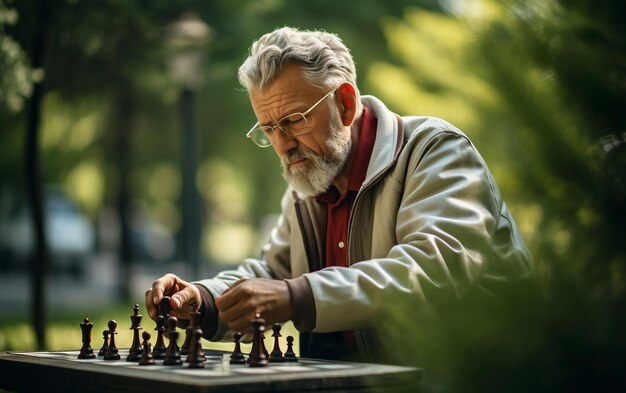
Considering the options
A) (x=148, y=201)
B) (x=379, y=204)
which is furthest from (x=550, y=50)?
(x=148, y=201)

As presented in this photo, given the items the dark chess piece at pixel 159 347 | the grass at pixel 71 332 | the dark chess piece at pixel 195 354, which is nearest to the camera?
the dark chess piece at pixel 195 354

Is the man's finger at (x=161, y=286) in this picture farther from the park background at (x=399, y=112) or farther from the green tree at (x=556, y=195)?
the green tree at (x=556, y=195)

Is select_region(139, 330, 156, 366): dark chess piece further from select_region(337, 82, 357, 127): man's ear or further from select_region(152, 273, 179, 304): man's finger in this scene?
select_region(337, 82, 357, 127): man's ear

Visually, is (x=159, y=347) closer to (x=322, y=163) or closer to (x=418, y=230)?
(x=418, y=230)

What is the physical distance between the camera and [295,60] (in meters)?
3.98

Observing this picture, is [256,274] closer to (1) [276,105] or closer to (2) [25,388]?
(1) [276,105]

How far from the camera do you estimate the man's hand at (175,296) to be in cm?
343

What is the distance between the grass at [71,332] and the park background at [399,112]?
2.9 inches

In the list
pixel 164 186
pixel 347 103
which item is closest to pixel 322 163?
pixel 347 103

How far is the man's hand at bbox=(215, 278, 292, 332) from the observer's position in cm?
280

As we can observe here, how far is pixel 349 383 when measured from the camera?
7.66 feet

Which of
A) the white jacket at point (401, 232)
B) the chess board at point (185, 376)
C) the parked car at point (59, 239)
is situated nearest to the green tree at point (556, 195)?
the chess board at point (185, 376)

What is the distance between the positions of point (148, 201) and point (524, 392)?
32.8m

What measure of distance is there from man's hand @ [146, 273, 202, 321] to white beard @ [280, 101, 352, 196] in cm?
67
